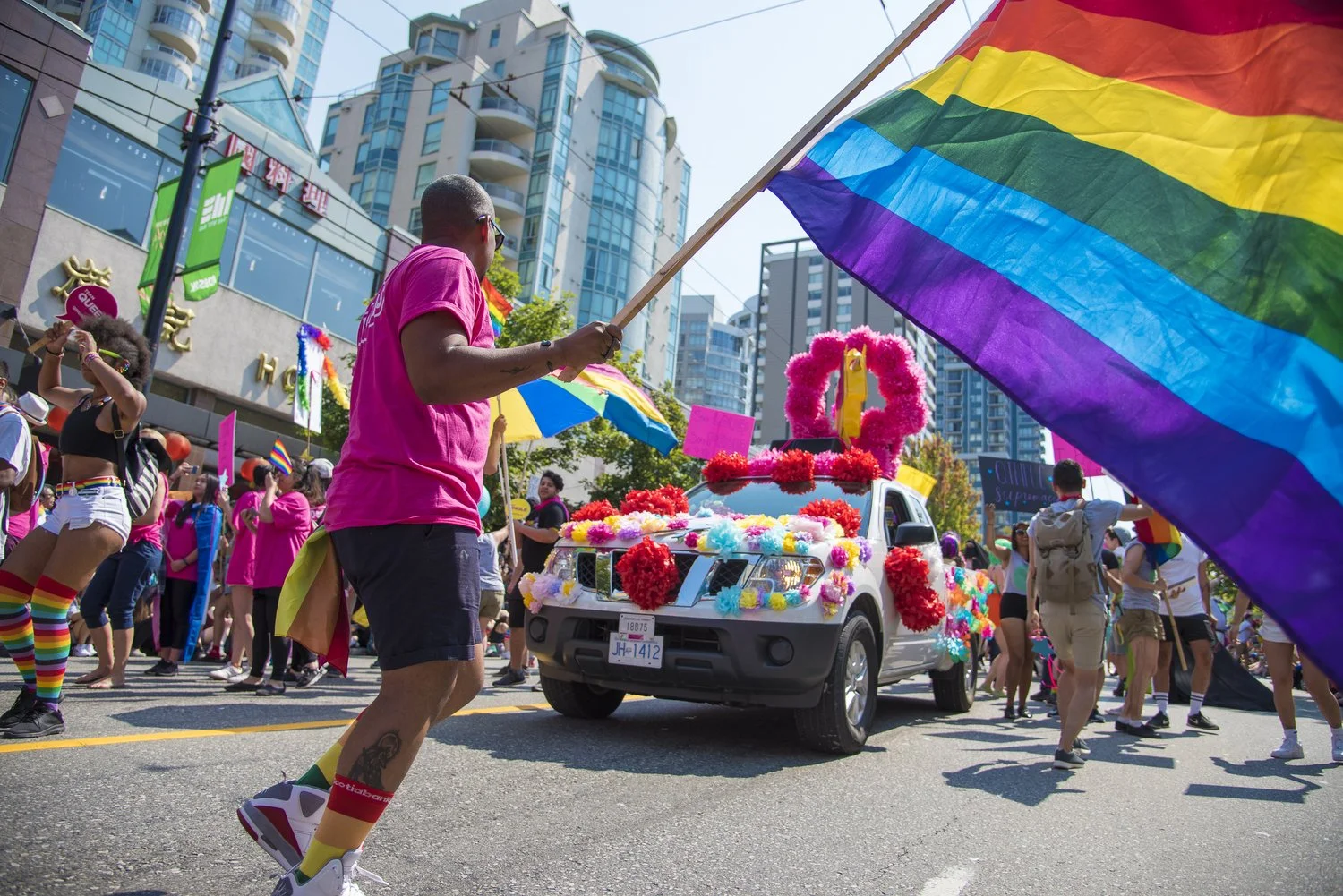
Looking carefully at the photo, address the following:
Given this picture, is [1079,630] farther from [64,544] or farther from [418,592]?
[64,544]

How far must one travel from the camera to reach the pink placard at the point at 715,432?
10141 millimetres

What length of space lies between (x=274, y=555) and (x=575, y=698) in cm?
272

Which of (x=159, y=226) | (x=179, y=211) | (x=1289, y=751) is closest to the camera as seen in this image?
(x=1289, y=751)

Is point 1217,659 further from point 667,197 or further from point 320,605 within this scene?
point 667,197

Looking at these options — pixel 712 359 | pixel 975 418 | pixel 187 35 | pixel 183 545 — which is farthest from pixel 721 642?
pixel 975 418

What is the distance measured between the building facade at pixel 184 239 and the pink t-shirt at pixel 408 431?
14587 mm

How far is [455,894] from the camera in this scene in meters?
2.51

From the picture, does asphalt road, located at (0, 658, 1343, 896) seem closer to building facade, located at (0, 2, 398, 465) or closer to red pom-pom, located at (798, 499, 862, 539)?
red pom-pom, located at (798, 499, 862, 539)

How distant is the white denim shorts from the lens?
404 cm

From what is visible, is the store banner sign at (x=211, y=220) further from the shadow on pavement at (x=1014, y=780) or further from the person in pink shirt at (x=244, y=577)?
the shadow on pavement at (x=1014, y=780)

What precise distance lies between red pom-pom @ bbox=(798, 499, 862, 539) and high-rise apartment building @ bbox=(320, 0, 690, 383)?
4361cm

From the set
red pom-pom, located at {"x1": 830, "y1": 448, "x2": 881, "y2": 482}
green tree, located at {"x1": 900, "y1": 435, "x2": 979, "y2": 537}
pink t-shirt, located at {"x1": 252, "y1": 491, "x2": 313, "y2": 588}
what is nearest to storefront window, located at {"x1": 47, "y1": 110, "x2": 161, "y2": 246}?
pink t-shirt, located at {"x1": 252, "y1": 491, "x2": 313, "y2": 588}

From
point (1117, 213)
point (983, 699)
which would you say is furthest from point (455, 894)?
point (983, 699)

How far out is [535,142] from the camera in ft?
165
